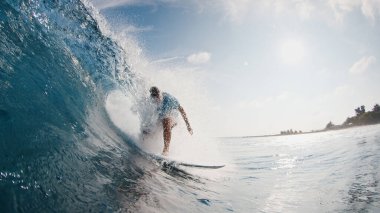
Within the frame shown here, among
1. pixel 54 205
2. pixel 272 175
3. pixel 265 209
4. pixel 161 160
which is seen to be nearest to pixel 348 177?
pixel 272 175

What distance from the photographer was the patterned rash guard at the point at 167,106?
909cm

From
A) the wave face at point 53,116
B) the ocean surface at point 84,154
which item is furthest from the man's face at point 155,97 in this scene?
the wave face at point 53,116

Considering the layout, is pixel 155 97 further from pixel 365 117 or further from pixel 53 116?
pixel 365 117

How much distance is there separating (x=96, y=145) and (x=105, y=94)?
474 centimetres

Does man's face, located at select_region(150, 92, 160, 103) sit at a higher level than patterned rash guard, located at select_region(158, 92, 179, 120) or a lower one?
higher

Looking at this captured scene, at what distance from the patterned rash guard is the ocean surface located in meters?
0.69

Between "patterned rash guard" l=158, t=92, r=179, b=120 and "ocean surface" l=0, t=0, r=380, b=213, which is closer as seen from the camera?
"ocean surface" l=0, t=0, r=380, b=213

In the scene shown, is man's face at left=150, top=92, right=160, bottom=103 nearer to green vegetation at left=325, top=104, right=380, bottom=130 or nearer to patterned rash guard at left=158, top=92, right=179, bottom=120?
patterned rash guard at left=158, top=92, right=179, bottom=120

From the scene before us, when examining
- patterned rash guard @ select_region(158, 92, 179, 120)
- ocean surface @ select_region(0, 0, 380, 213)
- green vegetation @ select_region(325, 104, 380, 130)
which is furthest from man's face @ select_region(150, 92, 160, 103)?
green vegetation @ select_region(325, 104, 380, 130)

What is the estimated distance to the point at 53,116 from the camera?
4.89 metres

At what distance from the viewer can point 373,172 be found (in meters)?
7.15

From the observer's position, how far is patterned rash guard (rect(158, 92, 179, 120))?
9091 mm

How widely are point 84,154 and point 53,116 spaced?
896mm

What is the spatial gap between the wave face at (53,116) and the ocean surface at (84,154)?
2 centimetres
